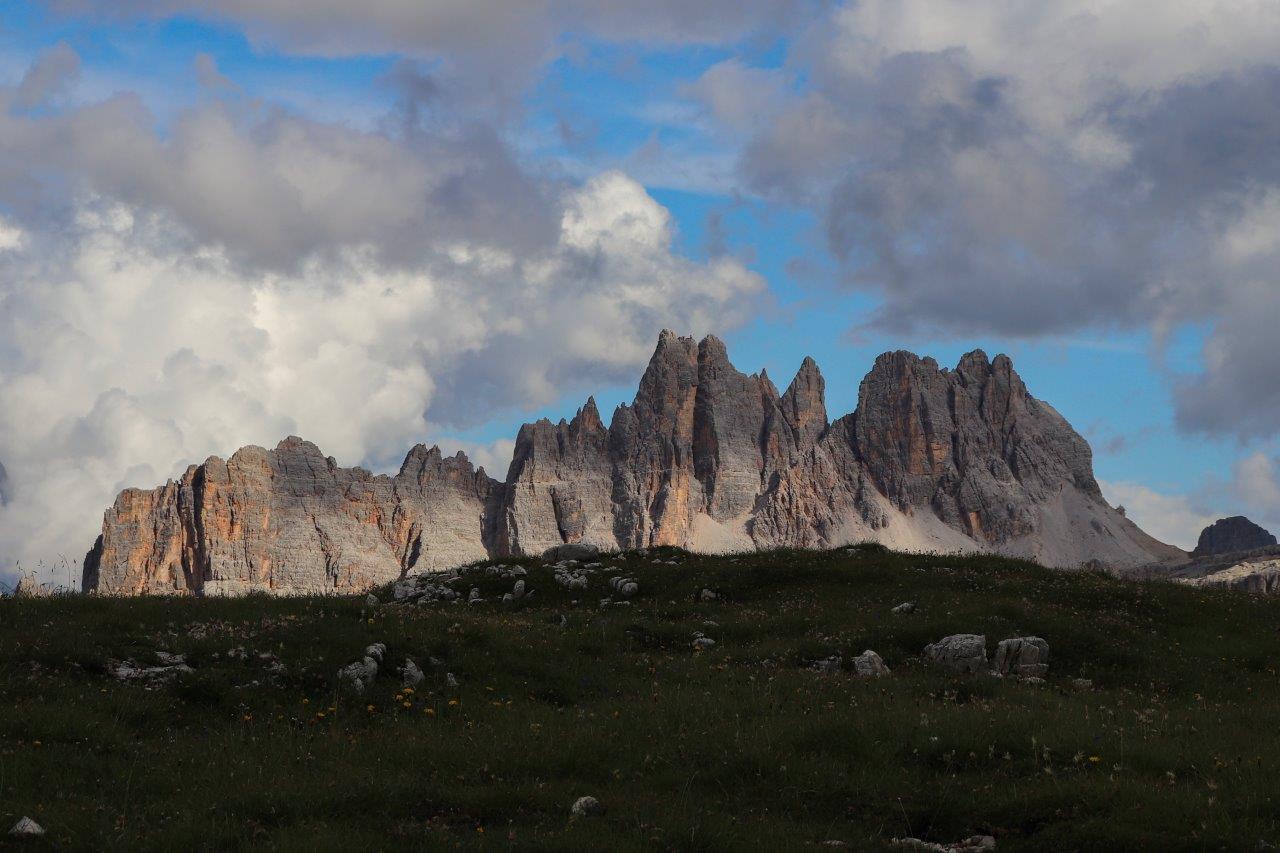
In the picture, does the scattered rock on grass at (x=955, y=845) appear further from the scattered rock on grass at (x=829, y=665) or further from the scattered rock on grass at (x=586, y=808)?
the scattered rock on grass at (x=829, y=665)

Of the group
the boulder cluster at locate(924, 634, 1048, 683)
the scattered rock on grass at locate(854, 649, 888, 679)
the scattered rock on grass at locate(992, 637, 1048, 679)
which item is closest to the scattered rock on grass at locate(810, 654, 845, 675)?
the scattered rock on grass at locate(854, 649, 888, 679)

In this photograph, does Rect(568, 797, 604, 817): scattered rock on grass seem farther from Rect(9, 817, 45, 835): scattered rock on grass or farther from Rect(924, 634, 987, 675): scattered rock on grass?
Rect(924, 634, 987, 675): scattered rock on grass

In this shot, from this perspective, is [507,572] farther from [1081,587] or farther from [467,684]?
[1081,587]

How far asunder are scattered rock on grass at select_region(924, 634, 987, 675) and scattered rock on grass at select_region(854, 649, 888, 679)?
132 cm

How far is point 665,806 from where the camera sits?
15227 mm

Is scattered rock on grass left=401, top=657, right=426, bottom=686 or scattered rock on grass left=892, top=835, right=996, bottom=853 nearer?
scattered rock on grass left=892, top=835, right=996, bottom=853

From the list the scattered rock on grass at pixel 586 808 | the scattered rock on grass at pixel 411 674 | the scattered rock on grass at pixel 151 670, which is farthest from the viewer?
the scattered rock on grass at pixel 411 674

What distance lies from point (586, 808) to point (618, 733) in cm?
360

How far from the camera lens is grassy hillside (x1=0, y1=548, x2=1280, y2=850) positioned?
1448 cm

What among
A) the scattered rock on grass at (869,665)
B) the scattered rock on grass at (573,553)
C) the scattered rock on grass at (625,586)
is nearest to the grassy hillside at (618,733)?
the scattered rock on grass at (869,665)

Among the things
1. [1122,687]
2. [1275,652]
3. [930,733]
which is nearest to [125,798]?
[930,733]

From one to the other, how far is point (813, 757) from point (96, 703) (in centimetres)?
1181

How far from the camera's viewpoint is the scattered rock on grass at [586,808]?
48.9 feet

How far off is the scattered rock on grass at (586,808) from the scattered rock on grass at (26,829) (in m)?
6.42
